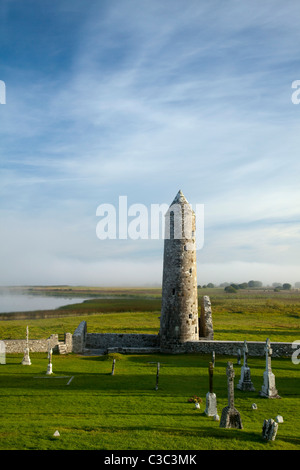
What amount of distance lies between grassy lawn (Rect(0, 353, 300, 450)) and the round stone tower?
4.51 m

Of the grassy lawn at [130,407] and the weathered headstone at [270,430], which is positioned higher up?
the weathered headstone at [270,430]

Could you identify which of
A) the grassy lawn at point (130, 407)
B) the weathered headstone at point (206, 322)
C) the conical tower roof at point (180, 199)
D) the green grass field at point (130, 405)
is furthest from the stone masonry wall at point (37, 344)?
the conical tower roof at point (180, 199)

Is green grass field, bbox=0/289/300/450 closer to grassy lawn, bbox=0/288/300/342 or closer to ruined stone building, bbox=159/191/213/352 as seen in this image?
ruined stone building, bbox=159/191/213/352

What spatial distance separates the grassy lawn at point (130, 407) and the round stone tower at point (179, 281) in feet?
14.8

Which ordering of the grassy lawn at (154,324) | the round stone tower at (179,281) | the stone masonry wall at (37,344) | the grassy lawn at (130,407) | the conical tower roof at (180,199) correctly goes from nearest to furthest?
the grassy lawn at (130,407) < the stone masonry wall at (37,344) < the round stone tower at (179,281) < the conical tower roof at (180,199) < the grassy lawn at (154,324)

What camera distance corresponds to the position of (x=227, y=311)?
232ft

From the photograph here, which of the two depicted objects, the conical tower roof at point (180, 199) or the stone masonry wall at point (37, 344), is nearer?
the stone masonry wall at point (37, 344)

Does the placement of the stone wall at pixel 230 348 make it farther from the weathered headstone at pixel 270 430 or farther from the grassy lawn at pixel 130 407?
the weathered headstone at pixel 270 430

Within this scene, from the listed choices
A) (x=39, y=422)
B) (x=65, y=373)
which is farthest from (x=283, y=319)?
(x=39, y=422)

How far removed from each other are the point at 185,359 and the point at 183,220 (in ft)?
37.0

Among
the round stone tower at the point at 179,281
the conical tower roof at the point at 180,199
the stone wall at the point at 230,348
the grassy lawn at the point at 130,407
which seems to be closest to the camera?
the grassy lawn at the point at 130,407

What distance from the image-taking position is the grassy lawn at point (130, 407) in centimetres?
1194

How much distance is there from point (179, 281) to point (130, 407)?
54.8 ft
